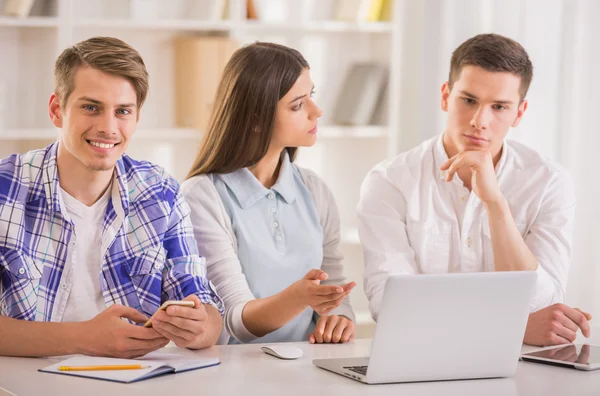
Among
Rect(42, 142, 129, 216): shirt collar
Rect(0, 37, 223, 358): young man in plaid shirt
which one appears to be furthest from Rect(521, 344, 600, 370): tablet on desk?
Rect(42, 142, 129, 216): shirt collar

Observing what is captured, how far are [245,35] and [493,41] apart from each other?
1.58 m

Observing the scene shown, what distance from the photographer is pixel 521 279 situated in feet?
5.25

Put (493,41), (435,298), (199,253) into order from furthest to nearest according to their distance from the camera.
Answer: (493,41)
(199,253)
(435,298)

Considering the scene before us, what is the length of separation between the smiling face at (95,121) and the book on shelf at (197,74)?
1614 millimetres

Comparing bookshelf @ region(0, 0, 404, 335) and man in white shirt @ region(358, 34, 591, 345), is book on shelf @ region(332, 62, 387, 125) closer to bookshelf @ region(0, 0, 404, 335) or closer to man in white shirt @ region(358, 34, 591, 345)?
bookshelf @ region(0, 0, 404, 335)

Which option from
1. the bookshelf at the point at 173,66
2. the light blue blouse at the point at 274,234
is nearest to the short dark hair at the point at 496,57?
the light blue blouse at the point at 274,234

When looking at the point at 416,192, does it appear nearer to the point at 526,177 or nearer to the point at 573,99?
the point at 526,177

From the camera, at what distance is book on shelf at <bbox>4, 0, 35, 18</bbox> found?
345 centimetres

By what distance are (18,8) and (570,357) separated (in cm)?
260

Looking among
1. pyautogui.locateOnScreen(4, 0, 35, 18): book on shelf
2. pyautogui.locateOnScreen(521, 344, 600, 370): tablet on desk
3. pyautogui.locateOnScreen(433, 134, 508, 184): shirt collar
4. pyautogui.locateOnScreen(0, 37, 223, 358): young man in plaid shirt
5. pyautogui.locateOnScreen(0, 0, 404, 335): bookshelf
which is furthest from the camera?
pyautogui.locateOnScreen(0, 0, 404, 335): bookshelf

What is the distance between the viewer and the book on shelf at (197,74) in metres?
3.63

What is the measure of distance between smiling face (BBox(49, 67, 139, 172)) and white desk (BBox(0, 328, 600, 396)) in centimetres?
49

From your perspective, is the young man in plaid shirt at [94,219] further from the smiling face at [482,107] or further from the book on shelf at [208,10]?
the book on shelf at [208,10]

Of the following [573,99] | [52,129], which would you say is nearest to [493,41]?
[573,99]
